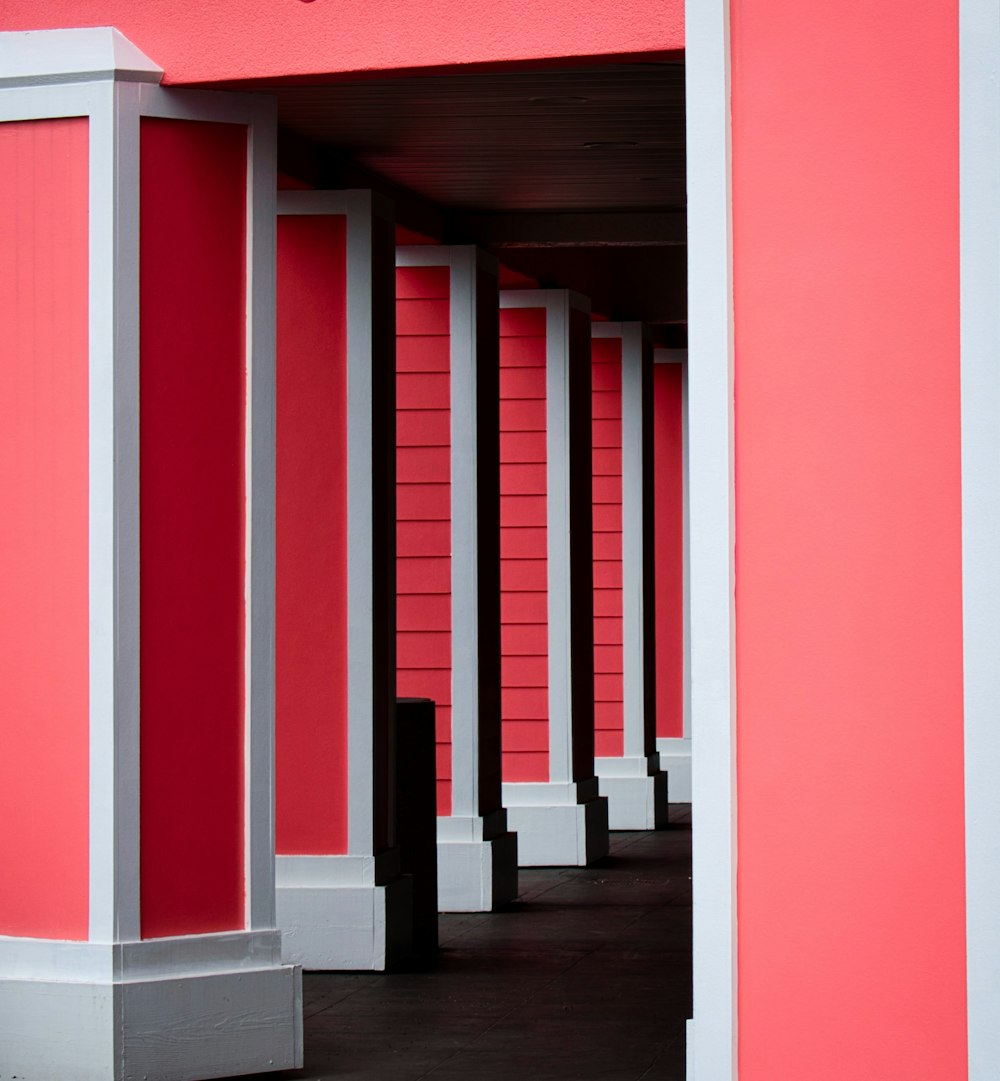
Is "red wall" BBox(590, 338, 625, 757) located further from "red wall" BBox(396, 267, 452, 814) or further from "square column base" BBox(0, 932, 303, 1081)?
"square column base" BBox(0, 932, 303, 1081)

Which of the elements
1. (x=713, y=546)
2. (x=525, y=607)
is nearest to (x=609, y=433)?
(x=525, y=607)

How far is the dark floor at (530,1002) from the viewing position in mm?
6973

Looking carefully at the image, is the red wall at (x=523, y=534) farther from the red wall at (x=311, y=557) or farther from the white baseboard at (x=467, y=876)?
the red wall at (x=311, y=557)

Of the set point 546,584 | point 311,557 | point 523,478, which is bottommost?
point 546,584

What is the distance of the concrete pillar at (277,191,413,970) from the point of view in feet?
29.0

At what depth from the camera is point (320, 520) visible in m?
8.98

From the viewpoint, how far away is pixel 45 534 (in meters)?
6.68

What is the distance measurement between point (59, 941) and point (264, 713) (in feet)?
3.17

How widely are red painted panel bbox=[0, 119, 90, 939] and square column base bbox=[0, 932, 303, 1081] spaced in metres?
0.17

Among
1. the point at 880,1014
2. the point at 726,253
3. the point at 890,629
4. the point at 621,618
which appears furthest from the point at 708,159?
the point at 621,618

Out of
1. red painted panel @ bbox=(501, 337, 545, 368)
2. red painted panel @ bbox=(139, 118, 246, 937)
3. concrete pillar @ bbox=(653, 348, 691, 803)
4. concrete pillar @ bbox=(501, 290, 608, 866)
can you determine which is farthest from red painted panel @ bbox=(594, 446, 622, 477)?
red painted panel @ bbox=(139, 118, 246, 937)

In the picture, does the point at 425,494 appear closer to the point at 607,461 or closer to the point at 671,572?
the point at 607,461

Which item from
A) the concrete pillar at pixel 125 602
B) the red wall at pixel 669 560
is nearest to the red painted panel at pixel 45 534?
the concrete pillar at pixel 125 602

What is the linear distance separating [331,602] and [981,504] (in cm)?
444
